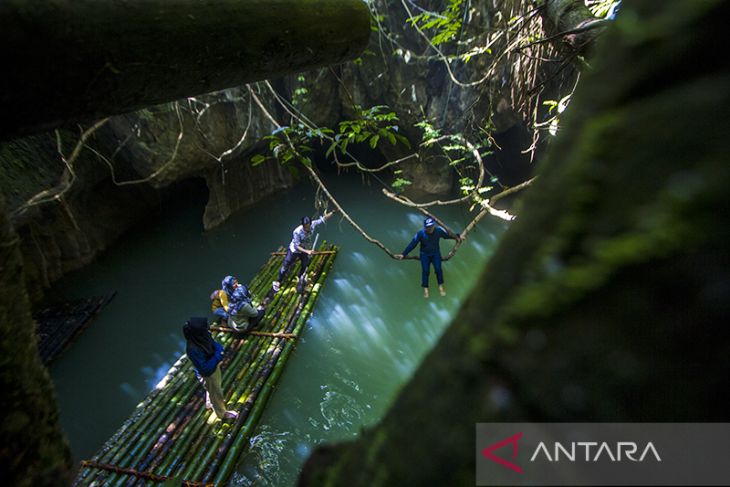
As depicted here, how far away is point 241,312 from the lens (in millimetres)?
4602

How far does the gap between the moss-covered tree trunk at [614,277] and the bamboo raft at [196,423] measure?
349 centimetres

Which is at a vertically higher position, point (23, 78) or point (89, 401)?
point (23, 78)

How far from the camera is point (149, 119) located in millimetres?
5926

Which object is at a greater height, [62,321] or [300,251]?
[62,321]

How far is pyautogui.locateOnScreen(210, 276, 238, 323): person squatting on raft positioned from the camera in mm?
4445

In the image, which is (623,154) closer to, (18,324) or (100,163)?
(18,324)

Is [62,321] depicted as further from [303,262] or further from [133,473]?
[303,262]

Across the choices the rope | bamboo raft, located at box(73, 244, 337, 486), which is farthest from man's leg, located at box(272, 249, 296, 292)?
the rope

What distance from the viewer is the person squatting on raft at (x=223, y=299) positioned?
4445 mm

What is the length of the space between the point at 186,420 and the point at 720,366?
4.22 metres

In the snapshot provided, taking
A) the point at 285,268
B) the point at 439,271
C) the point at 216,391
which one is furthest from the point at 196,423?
the point at 439,271

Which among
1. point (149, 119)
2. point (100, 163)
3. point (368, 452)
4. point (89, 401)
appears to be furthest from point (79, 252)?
point (368, 452)

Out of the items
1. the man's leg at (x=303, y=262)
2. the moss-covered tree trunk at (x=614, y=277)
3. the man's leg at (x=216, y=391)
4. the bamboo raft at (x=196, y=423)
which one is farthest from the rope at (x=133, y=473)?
the moss-covered tree trunk at (x=614, y=277)

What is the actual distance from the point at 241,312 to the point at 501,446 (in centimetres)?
467
